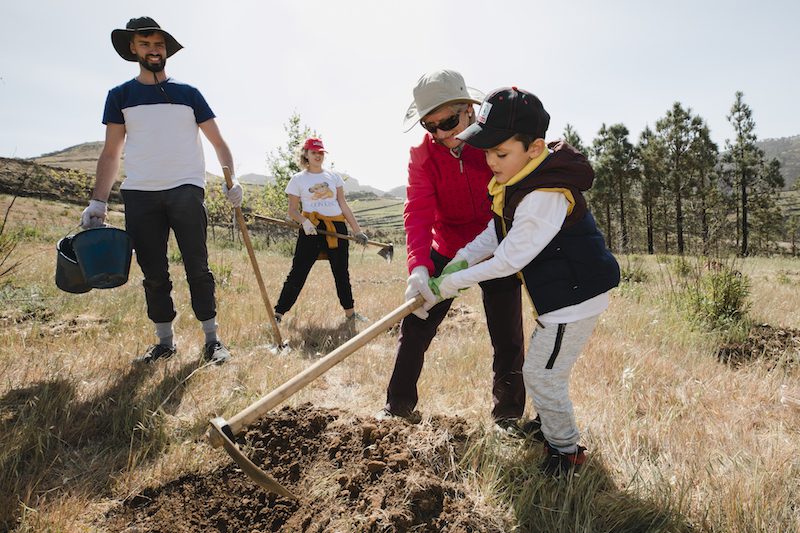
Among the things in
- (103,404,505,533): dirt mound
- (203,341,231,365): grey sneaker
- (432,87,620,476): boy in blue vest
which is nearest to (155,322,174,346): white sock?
(203,341,231,365): grey sneaker

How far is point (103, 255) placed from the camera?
115 inches

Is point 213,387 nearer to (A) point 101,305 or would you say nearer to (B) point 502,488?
(B) point 502,488

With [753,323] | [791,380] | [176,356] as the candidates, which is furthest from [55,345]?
[753,323]

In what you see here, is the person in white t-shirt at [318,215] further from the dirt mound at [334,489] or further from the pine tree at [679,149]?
the pine tree at [679,149]

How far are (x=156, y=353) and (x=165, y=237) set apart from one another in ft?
3.14

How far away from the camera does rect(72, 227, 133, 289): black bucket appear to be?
2.83 m

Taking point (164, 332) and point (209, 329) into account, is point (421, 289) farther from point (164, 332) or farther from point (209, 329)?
point (164, 332)

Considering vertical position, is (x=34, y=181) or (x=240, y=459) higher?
(x=34, y=181)

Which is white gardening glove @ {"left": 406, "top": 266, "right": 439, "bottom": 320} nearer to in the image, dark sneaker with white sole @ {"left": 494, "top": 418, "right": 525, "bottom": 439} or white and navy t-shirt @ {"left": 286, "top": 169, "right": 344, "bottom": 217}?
dark sneaker with white sole @ {"left": 494, "top": 418, "right": 525, "bottom": 439}

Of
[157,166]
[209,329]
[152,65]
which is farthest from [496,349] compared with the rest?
[152,65]

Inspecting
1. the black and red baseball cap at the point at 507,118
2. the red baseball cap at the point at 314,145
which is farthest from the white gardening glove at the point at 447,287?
the red baseball cap at the point at 314,145

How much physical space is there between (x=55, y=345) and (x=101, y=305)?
1490mm

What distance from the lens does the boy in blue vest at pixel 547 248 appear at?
1770 mm

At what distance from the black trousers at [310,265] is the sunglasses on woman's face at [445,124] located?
2770 mm
